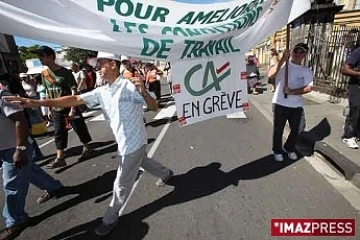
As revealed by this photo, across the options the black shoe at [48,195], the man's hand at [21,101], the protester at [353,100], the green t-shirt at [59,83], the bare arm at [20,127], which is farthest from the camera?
the green t-shirt at [59,83]

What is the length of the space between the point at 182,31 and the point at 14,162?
6.94ft

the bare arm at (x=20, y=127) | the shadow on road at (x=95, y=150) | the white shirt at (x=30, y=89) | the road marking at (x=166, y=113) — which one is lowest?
the road marking at (x=166, y=113)

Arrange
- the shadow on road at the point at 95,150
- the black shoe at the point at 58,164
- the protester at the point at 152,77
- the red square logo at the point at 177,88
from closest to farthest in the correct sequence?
1. the red square logo at the point at 177,88
2. the black shoe at the point at 58,164
3. the shadow on road at the point at 95,150
4. the protester at the point at 152,77

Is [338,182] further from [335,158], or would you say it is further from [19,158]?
Answer: [19,158]

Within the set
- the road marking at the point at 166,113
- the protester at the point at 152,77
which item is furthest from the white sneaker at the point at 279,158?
the protester at the point at 152,77

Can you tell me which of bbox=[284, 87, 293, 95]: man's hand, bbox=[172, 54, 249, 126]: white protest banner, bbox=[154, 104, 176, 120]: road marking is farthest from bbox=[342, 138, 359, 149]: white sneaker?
bbox=[154, 104, 176, 120]: road marking

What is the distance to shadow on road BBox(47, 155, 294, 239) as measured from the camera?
323 cm

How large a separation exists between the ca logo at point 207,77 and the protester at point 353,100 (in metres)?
2.44

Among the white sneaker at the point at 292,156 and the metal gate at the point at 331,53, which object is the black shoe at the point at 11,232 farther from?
the metal gate at the point at 331,53

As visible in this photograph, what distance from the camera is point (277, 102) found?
461cm

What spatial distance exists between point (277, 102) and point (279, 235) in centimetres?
220

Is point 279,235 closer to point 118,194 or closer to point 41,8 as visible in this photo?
point 118,194

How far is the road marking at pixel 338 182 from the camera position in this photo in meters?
3.60

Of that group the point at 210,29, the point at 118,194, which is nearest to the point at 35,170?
the point at 118,194
